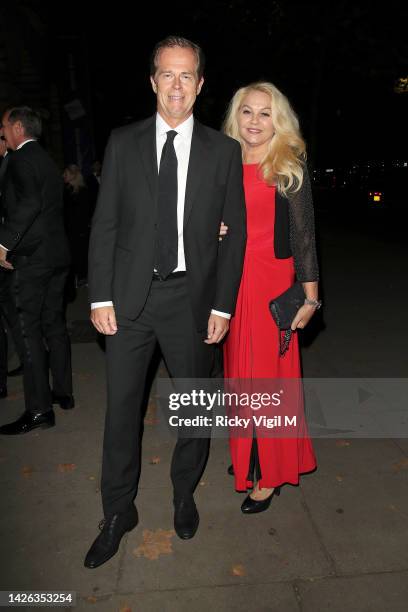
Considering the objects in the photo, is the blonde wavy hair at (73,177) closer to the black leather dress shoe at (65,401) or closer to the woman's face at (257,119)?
the black leather dress shoe at (65,401)

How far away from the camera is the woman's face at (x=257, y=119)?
2.89m

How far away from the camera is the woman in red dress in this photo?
2.85 meters

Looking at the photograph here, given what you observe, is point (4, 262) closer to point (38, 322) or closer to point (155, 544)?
point (38, 322)

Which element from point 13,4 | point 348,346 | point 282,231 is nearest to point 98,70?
point 13,4

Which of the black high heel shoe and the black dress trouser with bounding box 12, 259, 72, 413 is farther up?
the black dress trouser with bounding box 12, 259, 72, 413

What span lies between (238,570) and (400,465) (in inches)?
60.3

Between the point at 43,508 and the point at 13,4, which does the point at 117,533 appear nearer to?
the point at 43,508

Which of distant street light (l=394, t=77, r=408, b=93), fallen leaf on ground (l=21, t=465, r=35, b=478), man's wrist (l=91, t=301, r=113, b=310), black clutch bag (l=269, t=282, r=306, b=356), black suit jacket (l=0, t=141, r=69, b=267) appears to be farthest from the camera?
distant street light (l=394, t=77, r=408, b=93)

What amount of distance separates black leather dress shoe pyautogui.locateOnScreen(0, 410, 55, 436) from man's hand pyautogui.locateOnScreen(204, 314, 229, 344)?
2.04 meters

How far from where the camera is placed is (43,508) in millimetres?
3307

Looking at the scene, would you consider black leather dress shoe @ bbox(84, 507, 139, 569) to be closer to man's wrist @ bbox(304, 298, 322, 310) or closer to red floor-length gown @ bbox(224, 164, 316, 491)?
red floor-length gown @ bbox(224, 164, 316, 491)

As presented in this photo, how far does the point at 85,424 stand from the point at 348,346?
323cm

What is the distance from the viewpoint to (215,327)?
110 inches

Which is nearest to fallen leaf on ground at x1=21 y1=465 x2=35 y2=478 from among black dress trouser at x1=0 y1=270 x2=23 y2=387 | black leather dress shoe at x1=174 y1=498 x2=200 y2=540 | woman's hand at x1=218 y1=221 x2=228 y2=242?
black dress trouser at x1=0 y1=270 x2=23 y2=387
